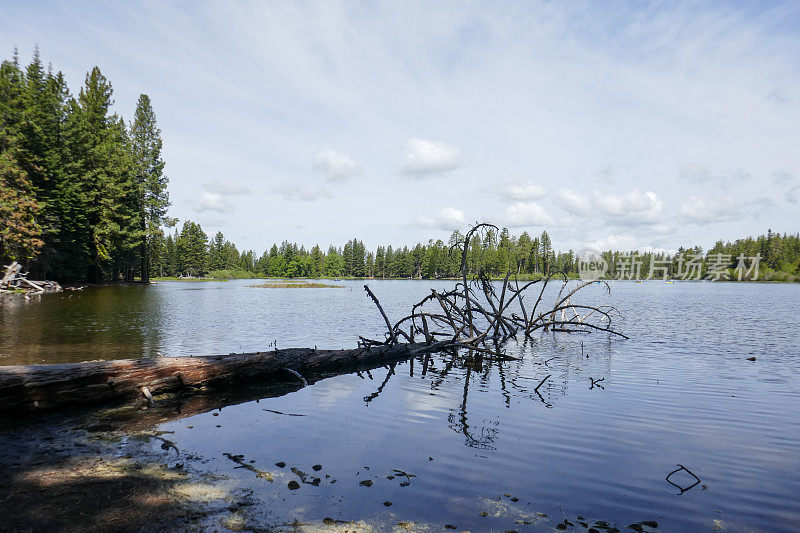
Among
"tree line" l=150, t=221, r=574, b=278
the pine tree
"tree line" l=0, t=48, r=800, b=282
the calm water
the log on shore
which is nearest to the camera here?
the calm water

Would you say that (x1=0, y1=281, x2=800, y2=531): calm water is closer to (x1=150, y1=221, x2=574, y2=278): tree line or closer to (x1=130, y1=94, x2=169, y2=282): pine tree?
(x1=130, y1=94, x2=169, y2=282): pine tree

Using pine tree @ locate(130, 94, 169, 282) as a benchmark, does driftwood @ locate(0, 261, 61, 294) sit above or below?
below

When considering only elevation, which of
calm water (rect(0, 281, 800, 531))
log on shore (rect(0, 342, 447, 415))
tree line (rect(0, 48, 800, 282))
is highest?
tree line (rect(0, 48, 800, 282))

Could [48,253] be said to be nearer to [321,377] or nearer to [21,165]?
[21,165]

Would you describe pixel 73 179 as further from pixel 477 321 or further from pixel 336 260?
pixel 336 260

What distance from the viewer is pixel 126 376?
884cm

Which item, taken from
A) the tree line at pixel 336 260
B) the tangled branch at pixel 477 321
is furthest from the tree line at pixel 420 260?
the tangled branch at pixel 477 321

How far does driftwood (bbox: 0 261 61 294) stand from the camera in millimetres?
38463

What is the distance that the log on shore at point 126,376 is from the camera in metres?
7.75

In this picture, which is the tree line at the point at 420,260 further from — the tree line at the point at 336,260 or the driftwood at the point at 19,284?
the driftwood at the point at 19,284

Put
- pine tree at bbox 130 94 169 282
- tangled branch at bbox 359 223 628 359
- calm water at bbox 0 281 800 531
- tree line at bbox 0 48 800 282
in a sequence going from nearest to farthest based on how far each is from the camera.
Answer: calm water at bbox 0 281 800 531 → tangled branch at bbox 359 223 628 359 → tree line at bbox 0 48 800 282 → pine tree at bbox 130 94 169 282

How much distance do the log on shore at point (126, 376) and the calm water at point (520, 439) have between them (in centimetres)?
124

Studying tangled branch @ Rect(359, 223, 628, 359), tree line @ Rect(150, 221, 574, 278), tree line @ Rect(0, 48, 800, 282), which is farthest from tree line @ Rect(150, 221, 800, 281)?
tangled branch @ Rect(359, 223, 628, 359)

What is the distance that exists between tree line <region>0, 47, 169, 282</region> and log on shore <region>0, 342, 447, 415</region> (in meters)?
36.8
